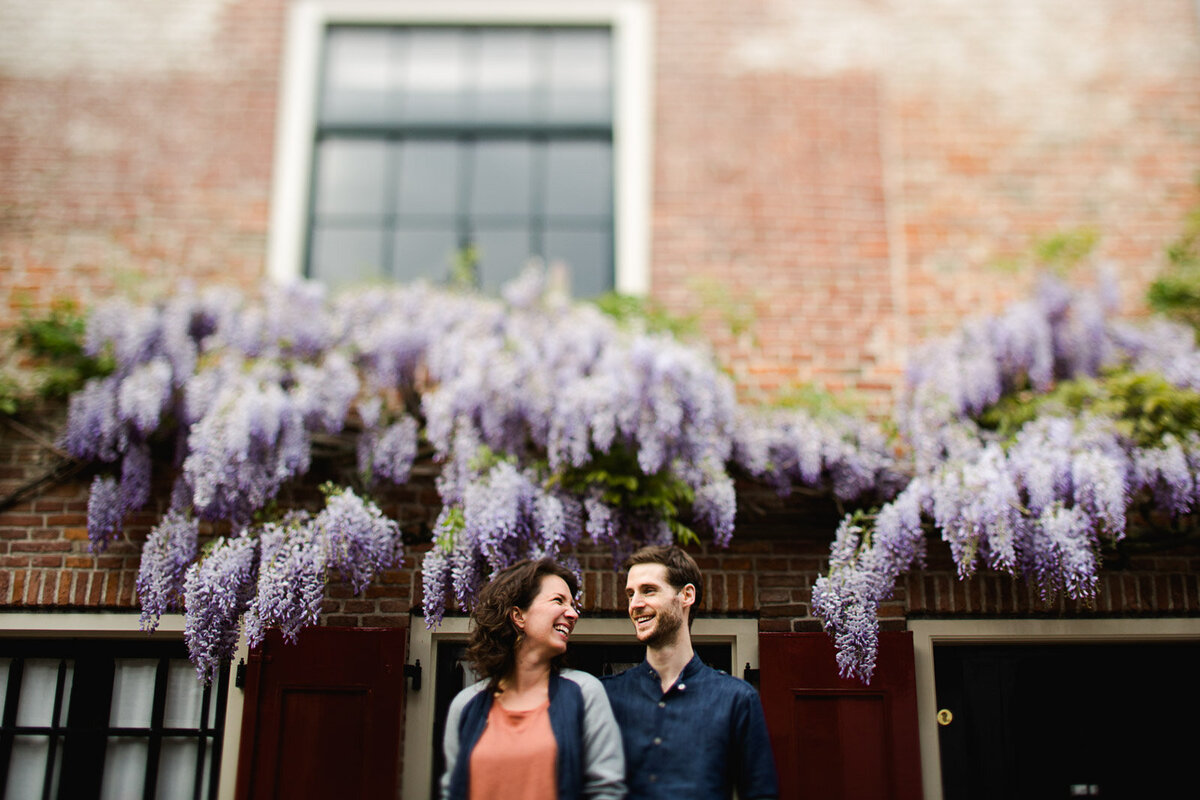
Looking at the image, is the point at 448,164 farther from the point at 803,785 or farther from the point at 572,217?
the point at 803,785

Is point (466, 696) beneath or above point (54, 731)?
above

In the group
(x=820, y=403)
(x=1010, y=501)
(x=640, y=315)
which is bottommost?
(x=1010, y=501)

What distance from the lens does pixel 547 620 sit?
9.29ft

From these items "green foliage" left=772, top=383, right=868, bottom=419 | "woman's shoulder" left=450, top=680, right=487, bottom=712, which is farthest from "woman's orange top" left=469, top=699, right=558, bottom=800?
"green foliage" left=772, top=383, right=868, bottom=419

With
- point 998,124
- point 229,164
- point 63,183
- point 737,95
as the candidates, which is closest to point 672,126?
point 737,95

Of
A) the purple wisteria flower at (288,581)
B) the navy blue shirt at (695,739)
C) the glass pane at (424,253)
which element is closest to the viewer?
the navy blue shirt at (695,739)

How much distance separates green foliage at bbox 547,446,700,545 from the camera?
3588 millimetres

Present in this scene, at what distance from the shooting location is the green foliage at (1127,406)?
3.65 metres

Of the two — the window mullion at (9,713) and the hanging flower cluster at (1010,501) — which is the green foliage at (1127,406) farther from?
the window mullion at (9,713)

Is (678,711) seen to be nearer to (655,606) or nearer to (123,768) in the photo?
(655,606)

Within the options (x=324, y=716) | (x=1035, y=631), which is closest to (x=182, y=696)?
(x=324, y=716)

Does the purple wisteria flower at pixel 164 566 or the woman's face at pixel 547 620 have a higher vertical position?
the purple wisteria flower at pixel 164 566

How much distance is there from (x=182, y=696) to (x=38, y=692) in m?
0.57

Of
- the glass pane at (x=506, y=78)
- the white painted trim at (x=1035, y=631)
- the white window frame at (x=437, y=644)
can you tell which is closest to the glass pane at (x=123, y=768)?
the white window frame at (x=437, y=644)
